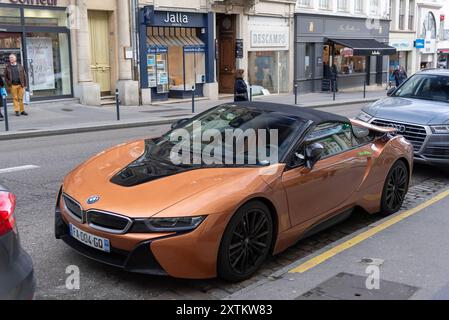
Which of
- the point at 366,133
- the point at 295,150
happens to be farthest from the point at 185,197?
the point at 366,133

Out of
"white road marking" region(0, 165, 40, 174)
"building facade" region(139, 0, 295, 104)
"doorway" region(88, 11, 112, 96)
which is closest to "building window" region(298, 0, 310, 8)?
"building facade" region(139, 0, 295, 104)

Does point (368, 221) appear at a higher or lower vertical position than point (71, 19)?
lower

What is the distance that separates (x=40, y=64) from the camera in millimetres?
18875

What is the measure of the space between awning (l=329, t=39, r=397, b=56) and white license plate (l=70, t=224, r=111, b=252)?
2955 centimetres

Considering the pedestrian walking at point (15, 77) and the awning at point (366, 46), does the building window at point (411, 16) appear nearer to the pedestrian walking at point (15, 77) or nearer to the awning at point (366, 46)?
the awning at point (366, 46)

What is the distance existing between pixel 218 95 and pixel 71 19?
28.5ft

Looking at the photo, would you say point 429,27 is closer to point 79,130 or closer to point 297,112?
point 79,130

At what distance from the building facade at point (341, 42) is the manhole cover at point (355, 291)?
25.2 m

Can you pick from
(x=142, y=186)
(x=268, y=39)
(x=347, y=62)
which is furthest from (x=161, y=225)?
(x=347, y=62)

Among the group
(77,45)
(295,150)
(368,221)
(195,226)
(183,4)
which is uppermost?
(183,4)

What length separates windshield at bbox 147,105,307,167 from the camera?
16.4 ft

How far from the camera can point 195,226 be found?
404 cm

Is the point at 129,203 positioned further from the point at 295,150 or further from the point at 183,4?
the point at 183,4

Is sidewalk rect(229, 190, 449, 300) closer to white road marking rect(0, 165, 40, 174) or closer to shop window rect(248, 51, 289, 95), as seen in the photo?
white road marking rect(0, 165, 40, 174)
